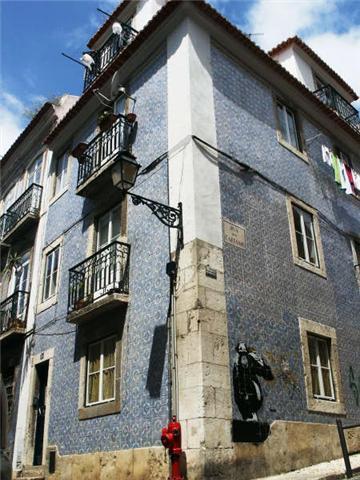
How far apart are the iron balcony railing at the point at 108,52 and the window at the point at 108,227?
150 inches

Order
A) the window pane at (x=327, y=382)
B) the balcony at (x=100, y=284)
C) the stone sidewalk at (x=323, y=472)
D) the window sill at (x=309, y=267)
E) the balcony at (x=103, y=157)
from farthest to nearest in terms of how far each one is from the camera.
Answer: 1. the balcony at (x=103, y=157)
2. the window sill at (x=309, y=267)
3. the window pane at (x=327, y=382)
4. the balcony at (x=100, y=284)
5. the stone sidewalk at (x=323, y=472)

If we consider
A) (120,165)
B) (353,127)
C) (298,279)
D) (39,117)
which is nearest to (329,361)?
(298,279)

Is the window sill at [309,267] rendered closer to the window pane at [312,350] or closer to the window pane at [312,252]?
the window pane at [312,252]

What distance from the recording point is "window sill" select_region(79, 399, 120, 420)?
292 inches

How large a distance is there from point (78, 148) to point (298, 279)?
5.00 m

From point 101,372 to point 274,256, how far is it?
11.3 feet

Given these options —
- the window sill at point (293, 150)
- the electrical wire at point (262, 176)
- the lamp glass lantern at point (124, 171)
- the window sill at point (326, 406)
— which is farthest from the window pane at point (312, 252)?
→ the lamp glass lantern at point (124, 171)

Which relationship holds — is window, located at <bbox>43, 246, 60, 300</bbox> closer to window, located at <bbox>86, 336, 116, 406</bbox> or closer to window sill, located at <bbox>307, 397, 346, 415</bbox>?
window, located at <bbox>86, 336, 116, 406</bbox>

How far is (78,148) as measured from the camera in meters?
10.0

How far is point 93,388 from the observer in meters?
8.25

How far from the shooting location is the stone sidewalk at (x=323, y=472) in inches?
236

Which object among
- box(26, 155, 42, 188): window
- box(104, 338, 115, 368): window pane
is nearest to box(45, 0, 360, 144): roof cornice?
box(26, 155, 42, 188): window

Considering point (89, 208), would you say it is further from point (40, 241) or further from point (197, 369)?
point (197, 369)

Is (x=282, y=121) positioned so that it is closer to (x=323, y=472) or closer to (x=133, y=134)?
(x=133, y=134)
